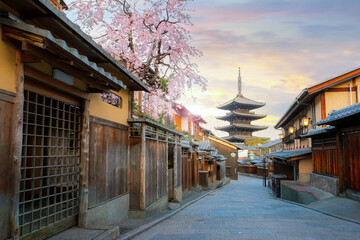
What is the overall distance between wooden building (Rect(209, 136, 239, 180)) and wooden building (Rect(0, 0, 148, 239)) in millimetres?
42209

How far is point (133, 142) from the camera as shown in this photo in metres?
10.1

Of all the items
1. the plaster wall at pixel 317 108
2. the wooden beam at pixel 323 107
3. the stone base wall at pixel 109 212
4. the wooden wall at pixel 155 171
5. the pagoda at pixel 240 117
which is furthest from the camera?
the pagoda at pixel 240 117

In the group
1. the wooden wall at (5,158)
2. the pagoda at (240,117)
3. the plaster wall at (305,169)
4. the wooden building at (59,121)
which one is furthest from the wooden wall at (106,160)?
the pagoda at (240,117)

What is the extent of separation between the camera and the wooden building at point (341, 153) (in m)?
11.8

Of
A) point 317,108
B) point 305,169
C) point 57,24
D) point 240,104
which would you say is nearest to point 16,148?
point 57,24

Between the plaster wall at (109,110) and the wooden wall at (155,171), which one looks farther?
the wooden wall at (155,171)

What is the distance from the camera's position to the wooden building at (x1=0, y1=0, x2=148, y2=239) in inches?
177

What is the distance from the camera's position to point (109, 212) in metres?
8.26

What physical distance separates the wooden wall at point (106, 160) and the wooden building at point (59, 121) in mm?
24

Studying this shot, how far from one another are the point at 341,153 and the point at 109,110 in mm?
10395

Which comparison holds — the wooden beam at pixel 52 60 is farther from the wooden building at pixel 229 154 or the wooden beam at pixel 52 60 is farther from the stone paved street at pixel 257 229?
the wooden building at pixel 229 154

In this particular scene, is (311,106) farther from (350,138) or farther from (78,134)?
(78,134)

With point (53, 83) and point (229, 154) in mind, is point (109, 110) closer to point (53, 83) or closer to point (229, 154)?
point (53, 83)

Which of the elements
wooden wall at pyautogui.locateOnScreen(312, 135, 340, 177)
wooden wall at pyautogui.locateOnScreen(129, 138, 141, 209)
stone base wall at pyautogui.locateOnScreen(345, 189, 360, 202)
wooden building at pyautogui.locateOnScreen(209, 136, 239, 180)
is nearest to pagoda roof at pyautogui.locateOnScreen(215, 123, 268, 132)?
wooden building at pyautogui.locateOnScreen(209, 136, 239, 180)
